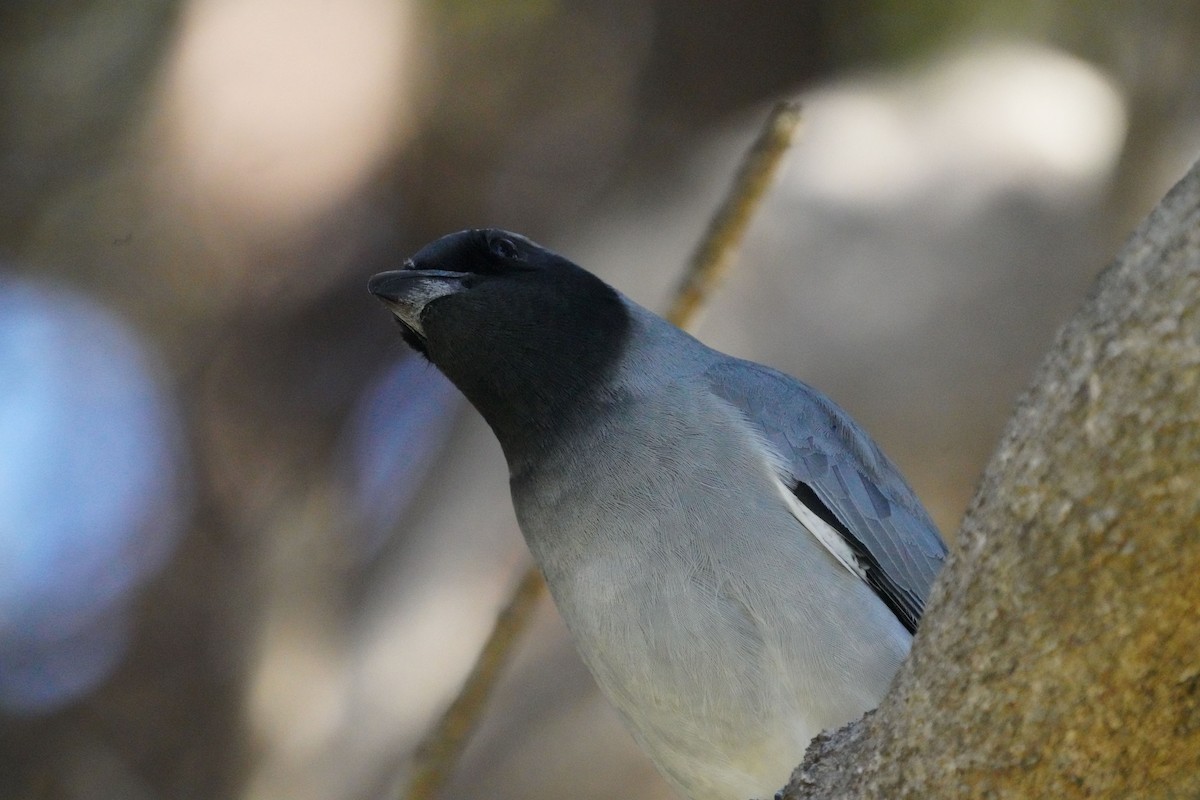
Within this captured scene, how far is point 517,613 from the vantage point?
3.33 metres

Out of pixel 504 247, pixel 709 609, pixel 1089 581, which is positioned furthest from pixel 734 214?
pixel 1089 581

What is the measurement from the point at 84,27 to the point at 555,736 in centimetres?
350

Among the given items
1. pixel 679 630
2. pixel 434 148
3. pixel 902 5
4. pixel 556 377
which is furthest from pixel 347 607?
pixel 902 5

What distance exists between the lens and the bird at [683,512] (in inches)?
101

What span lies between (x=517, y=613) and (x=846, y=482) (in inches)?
37.5

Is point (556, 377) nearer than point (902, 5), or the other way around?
point (556, 377)

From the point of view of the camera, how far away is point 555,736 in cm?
469

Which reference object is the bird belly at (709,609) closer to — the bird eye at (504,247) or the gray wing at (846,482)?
the gray wing at (846,482)

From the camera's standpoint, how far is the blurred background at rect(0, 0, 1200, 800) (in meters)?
5.03

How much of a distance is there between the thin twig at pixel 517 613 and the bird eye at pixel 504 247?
1.77ft

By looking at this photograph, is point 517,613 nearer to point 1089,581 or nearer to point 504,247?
point 504,247

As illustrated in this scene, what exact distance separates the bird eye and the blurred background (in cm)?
206

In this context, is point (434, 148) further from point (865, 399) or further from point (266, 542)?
point (865, 399)

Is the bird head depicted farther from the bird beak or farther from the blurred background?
the blurred background
